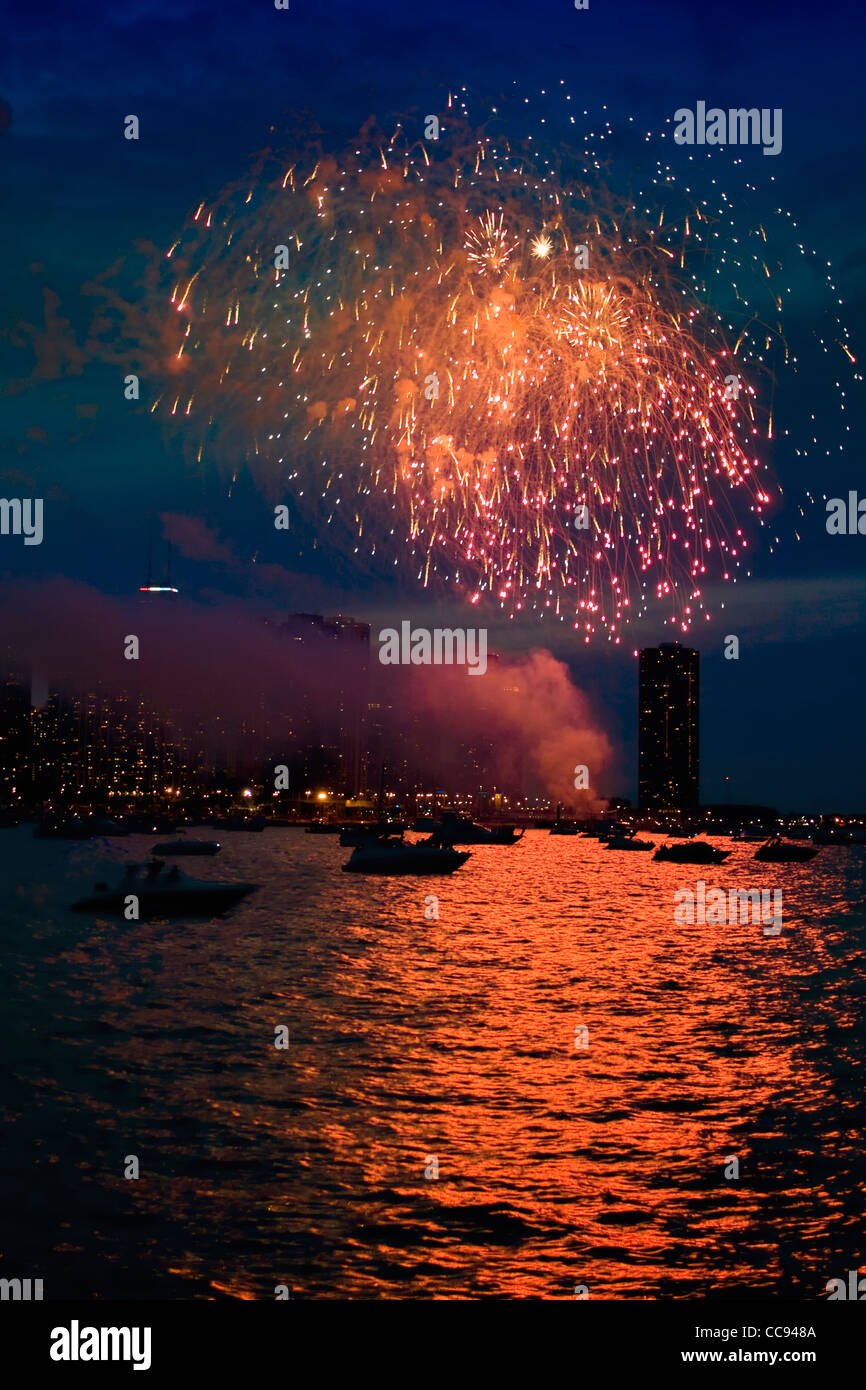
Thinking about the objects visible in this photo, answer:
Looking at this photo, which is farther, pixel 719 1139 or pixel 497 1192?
pixel 719 1139

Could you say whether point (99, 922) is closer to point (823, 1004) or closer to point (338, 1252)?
point (823, 1004)

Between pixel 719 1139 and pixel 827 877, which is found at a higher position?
pixel 719 1139

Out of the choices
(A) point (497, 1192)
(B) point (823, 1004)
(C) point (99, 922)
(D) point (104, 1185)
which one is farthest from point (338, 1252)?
(C) point (99, 922)

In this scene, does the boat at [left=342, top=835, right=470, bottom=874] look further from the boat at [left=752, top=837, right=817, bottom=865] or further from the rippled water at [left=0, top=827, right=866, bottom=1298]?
the boat at [left=752, top=837, right=817, bottom=865]

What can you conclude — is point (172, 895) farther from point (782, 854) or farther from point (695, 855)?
point (782, 854)

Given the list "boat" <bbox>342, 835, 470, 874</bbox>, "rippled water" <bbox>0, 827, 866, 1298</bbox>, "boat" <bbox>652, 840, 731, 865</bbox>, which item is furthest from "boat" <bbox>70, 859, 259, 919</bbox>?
"boat" <bbox>652, 840, 731, 865</bbox>
